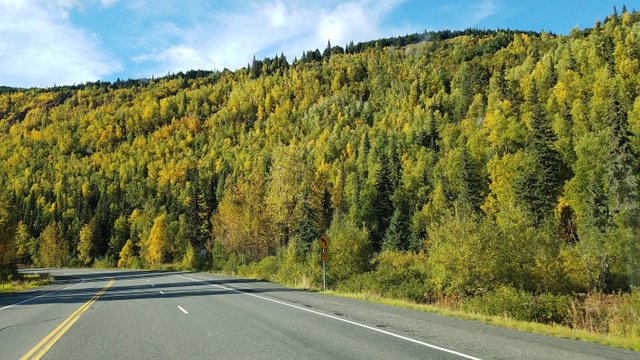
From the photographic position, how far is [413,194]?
9306 cm

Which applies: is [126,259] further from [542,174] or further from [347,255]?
[347,255]

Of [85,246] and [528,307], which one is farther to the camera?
[85,246]

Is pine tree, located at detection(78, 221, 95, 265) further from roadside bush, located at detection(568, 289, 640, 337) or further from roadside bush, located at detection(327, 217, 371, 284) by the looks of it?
roadside bush, located at detection(568, 289, 640, 337)

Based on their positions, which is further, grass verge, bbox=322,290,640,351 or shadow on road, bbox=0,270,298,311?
shadow on road, bbox=0,270,298,311

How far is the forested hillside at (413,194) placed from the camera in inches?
947

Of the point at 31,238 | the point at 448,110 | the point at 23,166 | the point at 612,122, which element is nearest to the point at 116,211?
the point at 31,238

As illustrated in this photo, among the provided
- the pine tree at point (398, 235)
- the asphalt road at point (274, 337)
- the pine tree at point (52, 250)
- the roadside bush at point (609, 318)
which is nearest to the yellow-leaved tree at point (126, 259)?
the pine tree at point (52, 250)

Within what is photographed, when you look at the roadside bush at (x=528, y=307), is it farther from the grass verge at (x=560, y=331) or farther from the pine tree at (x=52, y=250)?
the pine tree at (x=52, y=250)

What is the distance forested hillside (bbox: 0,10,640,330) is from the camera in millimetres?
24047

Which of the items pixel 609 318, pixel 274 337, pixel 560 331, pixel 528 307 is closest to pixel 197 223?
pixel 528 307

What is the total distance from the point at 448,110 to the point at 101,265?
116162mm

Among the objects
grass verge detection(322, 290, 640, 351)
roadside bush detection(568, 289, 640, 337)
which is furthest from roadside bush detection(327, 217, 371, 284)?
roadside bush detection(568, 289, 640, 337)

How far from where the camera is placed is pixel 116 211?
5281 inches

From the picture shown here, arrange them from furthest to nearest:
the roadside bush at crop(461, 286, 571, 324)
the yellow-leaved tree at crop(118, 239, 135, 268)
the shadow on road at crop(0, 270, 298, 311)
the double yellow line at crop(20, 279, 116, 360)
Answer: the yellow-leaved tree at crop(118, 239, 135, 268)
the shadow on road at crop(0, 270, 298, 311)
the roadside bush at crop(461, 286, 571, 324)
the double yellow line at crop(20, 279, 116, 360)
